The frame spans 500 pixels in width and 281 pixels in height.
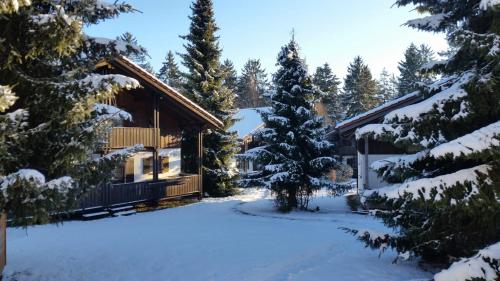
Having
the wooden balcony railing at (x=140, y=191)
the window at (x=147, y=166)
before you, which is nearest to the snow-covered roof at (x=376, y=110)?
the wooden balcony railing at (x=140, y=191)

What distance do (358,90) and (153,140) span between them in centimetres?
3526

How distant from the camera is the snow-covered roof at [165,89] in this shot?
18859 millimetres

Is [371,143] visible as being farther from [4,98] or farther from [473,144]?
[4,98]

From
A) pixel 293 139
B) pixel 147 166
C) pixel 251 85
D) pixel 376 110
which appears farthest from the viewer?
pixel 251 85

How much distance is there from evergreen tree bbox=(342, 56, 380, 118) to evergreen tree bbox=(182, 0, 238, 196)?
2672 cm

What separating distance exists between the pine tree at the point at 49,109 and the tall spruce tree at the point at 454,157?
17.3ft

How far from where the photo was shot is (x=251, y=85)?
7694cm

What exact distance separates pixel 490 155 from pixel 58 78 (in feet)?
24.0

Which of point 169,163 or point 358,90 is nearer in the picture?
point 169,163

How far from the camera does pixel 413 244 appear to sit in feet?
27.6

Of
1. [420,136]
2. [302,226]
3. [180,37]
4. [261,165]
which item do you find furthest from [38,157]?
[180,37]

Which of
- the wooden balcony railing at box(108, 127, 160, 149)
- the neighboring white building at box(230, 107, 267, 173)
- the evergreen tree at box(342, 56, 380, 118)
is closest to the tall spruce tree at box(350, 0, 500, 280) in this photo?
the wooden balcony railing at box(108, 127, 160, 149)

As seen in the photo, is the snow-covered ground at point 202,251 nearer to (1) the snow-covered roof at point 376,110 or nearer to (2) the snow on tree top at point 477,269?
(2) the snow on tree top at point 477,269

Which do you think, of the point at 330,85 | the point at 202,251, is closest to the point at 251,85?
the point at 330,85
